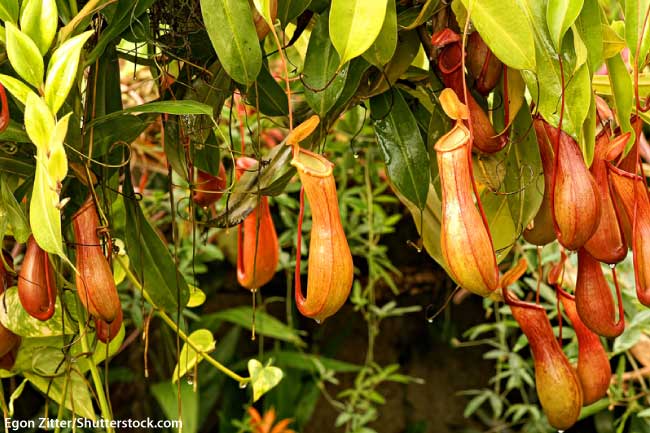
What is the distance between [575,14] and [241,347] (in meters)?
1.78

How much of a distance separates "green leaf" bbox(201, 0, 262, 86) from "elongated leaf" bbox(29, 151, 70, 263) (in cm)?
12

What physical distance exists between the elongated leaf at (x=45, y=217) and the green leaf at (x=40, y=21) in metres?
0.07

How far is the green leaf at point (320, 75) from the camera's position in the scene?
1.48 feet

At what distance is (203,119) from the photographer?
575mm

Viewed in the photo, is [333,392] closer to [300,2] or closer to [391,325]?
[391,325]

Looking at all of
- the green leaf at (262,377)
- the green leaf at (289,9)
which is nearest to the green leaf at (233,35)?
the green leaf at (289,9)

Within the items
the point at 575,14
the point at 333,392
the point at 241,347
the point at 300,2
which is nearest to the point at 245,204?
the point at 300,2

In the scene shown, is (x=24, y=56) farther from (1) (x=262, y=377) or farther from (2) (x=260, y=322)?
(2) (x=260, y=322)

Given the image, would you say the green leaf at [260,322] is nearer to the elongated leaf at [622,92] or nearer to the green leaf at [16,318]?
the green leaf at [16,318]

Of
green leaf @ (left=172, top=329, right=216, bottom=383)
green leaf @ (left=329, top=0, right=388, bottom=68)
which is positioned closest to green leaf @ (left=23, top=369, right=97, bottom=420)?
green leaf @ (left=172, top=329, right=216, bottom=383)

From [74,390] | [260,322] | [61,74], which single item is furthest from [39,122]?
[260,322]

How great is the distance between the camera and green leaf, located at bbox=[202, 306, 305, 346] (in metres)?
1.47

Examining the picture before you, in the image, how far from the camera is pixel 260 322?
1.41m

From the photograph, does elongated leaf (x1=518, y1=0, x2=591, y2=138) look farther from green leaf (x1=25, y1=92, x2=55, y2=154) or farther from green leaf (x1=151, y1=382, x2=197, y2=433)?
green leaf (x1=151, y1=382, x2=197, y2=433)
